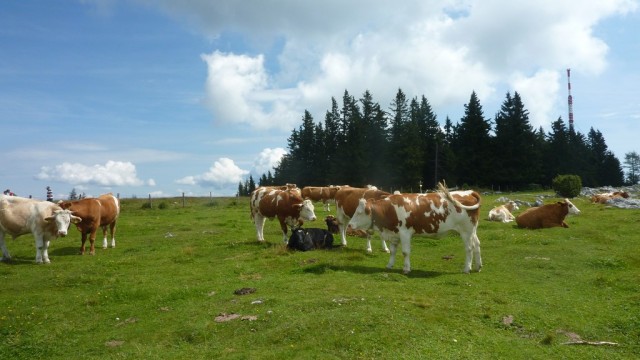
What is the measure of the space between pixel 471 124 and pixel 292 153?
3296cm

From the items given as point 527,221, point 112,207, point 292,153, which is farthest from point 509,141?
point 112,207

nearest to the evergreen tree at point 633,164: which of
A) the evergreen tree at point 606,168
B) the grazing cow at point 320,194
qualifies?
the evergreen tree at point 606,168

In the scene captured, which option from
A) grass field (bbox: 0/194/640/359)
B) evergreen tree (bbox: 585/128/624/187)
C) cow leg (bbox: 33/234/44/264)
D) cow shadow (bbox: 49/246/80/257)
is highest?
evergreen tree (bbox: 585/128/624/187)

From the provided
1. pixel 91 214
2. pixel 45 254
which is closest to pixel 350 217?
pixel 91 214

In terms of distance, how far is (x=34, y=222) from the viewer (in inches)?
656

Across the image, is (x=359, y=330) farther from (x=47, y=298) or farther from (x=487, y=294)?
(x=47, y=298)

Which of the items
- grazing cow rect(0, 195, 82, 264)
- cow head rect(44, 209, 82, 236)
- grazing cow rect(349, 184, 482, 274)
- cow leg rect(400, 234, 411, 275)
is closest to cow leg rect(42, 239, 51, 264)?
grazing cow rect(0, 195, 82, 264)

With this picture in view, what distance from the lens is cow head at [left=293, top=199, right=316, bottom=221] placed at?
60.6 ft

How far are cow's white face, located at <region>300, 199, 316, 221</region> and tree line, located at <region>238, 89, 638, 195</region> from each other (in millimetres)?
48048

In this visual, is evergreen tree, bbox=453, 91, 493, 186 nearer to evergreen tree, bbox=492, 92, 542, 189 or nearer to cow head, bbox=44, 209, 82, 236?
evergreen tree, bbox=492, 92, 542, 189

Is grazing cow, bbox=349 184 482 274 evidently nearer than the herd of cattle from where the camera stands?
Yes

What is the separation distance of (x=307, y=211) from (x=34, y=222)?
9.87m

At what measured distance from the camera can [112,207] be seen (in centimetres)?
2012

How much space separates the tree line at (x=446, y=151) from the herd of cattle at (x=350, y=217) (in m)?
43.6
